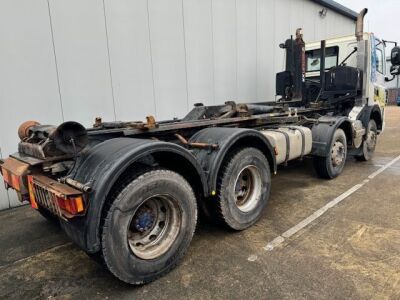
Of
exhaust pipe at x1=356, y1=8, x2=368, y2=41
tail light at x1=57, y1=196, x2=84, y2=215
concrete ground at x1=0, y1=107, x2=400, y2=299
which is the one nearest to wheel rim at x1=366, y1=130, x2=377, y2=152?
exhaust pipe at x1=356, y1=8, x2=368, y2=41

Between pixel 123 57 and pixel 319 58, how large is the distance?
447 cm

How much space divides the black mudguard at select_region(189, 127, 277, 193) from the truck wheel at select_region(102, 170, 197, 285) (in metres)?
0.39

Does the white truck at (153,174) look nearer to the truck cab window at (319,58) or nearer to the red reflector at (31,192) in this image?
the red reflector at (31,192)

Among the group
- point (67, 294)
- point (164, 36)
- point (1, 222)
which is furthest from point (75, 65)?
point (67, 294)

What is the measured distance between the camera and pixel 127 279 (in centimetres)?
245

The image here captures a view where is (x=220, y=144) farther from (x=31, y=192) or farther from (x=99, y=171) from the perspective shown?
(x=31, y=192)

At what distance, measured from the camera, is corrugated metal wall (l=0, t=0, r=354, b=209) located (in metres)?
4.71

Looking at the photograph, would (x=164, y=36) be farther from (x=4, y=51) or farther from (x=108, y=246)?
(x=108, y=246)

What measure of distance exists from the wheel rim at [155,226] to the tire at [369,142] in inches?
217

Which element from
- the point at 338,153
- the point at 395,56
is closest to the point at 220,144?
the point at 338,153

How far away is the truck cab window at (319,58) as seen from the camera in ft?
22.6

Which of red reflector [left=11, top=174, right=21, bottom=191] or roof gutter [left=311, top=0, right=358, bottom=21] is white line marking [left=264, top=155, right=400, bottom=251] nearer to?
red reflector [left=11, top=174, right=21, bottom=191]

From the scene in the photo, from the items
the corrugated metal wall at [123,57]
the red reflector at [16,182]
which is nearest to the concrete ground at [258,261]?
the red reflector at [16,182]

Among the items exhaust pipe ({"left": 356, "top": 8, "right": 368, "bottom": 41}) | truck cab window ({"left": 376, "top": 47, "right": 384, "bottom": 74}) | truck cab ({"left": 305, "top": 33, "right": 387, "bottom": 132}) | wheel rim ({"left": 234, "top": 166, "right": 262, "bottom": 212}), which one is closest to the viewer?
wheel rim ({"left": 234, "top": 166, "right": 262, "bottom": 212})
